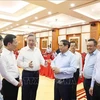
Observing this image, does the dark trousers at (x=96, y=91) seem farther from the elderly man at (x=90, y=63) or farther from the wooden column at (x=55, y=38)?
the wooden column at (x=55, y=38)

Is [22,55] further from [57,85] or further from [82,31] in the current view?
[82,31]

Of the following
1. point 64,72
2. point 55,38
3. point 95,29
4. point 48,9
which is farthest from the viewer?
point 55,38

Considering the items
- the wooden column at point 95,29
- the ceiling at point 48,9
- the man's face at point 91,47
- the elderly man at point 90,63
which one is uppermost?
the ceiling at point 48,9

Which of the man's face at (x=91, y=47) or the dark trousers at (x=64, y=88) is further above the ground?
the man's face at (x=91, y=47)

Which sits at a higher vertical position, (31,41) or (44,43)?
(31,41)

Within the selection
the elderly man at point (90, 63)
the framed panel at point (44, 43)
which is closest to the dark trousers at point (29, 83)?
the elderly man at point (90, 63)

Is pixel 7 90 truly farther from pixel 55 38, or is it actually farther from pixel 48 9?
pixel 55 38

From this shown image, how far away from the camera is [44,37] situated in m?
14.0

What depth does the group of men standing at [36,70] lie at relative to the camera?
2.10 m

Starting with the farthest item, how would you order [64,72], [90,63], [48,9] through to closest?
[48,9]
[90,63]
[64,72]

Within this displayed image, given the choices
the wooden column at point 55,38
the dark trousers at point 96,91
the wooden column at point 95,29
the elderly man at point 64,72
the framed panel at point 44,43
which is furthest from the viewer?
the framed panel at point 44,43

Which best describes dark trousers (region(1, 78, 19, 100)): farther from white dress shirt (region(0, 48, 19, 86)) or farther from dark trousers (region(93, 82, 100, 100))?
dark trousers (region(93, 82, 100, 100))

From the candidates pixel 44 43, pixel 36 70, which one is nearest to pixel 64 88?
pixel 36 70

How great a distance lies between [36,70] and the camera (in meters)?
2.68
